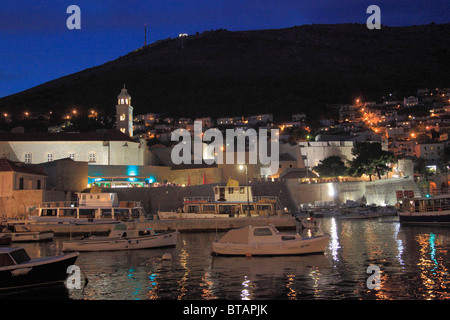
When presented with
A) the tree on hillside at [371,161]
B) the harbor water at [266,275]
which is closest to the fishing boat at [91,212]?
the harbor water at [266,275]

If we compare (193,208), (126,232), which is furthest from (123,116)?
(126,232)

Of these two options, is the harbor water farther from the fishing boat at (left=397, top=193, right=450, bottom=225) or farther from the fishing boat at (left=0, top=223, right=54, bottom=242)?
the fishing boat at (left=397, top=193, right=450, bottom=225)

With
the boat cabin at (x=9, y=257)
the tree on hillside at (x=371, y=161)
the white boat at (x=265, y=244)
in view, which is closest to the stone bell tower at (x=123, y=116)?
the tree on hillside at (x=371, y=161)

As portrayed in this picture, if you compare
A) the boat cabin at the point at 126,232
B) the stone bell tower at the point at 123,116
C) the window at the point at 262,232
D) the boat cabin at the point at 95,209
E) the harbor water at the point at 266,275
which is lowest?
the harbor water at the point at 266,275

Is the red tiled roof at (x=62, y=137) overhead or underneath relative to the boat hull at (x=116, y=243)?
overhead

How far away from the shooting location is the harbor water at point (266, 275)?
43.5ft

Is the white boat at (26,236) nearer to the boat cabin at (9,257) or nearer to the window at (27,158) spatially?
the boat cabin at (9,257)

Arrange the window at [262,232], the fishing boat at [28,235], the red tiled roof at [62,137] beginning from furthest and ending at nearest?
1. the red tiled roof at [62,137]
2. the fishing boat at [28,235]
3. the window at [262,232]

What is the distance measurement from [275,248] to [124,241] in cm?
832

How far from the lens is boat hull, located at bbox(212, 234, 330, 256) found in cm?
2005

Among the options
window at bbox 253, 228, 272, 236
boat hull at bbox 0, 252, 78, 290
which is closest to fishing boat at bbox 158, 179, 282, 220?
window at bbox 253, 228, 272, 236

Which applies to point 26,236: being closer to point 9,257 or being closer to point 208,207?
point 208,207

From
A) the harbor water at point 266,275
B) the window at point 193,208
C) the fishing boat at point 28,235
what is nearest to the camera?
the harbor water at point 266,275

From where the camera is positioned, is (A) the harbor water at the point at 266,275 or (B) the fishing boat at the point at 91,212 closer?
(A) the harbor water at the point at 266,275
